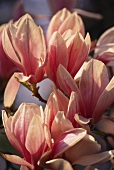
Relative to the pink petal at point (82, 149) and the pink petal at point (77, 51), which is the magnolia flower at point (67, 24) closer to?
the pink petal at point (77, 51)

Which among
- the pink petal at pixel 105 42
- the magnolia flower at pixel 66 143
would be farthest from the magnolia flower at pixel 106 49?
the magnolia flower at pixel 66 143

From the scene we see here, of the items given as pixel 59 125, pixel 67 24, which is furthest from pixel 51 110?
pixel 67 24

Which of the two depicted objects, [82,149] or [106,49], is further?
[106,49]

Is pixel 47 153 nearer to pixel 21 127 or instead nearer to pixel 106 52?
pixel 21 127

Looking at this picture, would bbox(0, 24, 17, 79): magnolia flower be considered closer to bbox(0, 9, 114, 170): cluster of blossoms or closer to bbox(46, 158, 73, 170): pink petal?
bbox(0, 9, 114, 170): cluster of blossoms

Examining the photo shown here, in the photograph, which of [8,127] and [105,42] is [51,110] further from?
[105,42]
